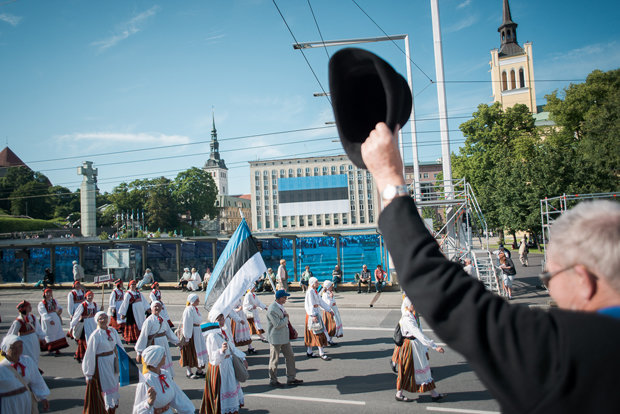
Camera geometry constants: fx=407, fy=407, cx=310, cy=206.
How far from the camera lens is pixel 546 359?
95 centimetres

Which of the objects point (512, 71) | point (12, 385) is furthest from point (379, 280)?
point (512, 71)

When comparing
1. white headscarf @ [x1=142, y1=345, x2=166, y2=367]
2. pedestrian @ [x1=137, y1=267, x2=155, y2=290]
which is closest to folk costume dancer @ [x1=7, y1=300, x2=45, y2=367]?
white headscarf @ [x1=142, y1=345, x2=166, y2=367]

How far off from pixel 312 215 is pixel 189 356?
297ft

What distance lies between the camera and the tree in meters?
75.1

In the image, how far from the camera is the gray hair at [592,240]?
1073 mm

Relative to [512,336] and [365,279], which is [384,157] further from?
[365,279]

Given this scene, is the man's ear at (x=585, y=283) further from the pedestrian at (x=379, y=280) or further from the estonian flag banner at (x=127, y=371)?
the pedestrian at (x=379, y=280)

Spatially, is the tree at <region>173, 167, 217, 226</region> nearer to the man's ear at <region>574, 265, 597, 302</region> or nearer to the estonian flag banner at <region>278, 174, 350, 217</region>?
the estonian flag banner at <region>278, 174, 350, 217</region>

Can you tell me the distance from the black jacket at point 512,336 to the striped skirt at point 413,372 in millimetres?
7400

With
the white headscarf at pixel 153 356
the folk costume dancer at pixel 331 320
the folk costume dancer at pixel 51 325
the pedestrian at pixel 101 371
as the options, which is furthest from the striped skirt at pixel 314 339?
the folk costume dancer at pixel 51 325

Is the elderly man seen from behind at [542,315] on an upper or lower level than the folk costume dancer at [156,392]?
upper

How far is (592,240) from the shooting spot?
3.62 ft

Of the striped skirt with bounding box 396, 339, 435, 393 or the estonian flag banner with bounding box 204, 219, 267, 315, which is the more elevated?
the estonian flag banner with bounding box 204, 219, 267, 315

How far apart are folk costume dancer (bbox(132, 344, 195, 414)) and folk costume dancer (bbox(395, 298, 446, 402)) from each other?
405 cm
